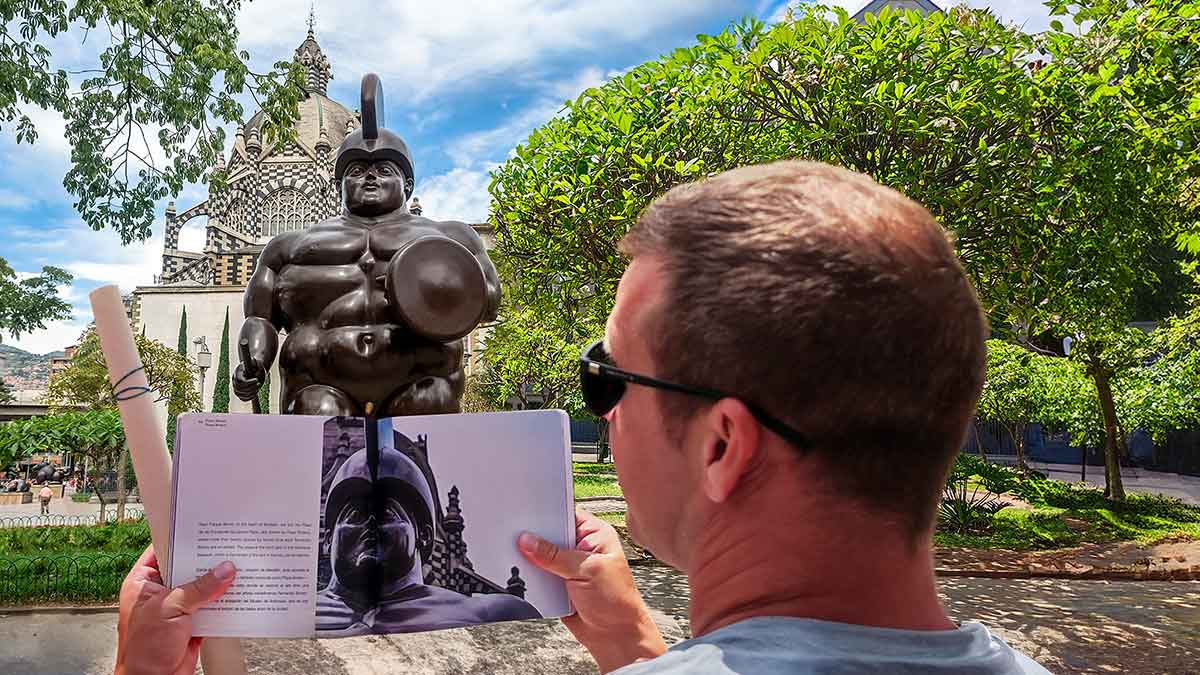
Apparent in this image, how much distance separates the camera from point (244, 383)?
10.3 feet

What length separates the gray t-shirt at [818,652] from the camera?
2.33 feet

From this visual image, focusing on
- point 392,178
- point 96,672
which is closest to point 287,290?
point 392,178

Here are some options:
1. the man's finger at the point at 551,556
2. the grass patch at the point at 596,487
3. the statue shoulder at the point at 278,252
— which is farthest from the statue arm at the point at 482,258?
the grass patch at the point at 596,487

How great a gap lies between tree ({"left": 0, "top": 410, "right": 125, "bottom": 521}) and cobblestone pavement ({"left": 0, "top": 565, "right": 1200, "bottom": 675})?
4.94 meters

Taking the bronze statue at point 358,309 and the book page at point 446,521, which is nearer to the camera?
the book page at point 446,521

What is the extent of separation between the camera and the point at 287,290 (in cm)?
318

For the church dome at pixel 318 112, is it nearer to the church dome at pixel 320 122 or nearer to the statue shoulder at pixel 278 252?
the church dome at pixel 320 122

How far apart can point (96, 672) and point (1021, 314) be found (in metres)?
8.82

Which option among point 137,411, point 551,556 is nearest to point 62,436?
point 137,411

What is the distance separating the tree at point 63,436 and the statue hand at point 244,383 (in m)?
10.2

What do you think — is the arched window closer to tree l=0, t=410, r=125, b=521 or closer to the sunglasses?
tree l=0, t=410, r=125, b=521

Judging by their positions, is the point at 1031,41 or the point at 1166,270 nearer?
the point at 1031,41

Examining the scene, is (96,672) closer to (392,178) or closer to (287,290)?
(287,290)

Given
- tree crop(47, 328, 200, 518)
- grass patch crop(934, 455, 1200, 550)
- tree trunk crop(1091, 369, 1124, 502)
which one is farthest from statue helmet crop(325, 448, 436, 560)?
tree crop(47, 328, 200, 518)
